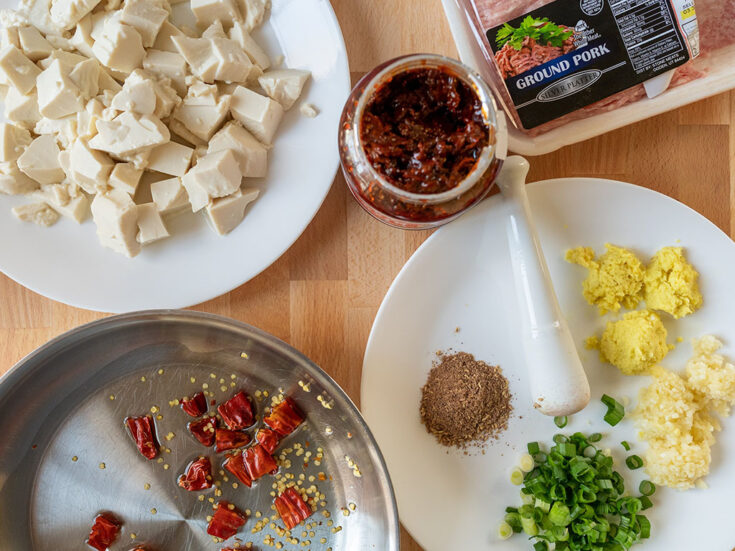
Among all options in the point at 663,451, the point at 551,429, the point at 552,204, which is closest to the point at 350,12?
the point at 552,204

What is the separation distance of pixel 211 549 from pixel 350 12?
110 cm

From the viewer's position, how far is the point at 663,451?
3.90 feet

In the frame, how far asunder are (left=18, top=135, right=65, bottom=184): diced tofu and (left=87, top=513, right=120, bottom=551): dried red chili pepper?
0.67 meters

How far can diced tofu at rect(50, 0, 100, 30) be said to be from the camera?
1.06 metres

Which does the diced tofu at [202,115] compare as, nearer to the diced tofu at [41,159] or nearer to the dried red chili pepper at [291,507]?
the diced tofu at [41,159]

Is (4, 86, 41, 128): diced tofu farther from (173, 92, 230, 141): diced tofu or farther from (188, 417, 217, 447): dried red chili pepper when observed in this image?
(188, 417, 217, 447): dried red chili pepper

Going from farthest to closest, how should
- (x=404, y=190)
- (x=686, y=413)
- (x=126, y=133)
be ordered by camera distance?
(x=686, y=413) < (x=126, y=133) < (x=404, y=190)

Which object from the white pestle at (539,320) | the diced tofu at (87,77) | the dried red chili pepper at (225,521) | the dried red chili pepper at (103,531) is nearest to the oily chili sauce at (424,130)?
the white pestle at (539,320)

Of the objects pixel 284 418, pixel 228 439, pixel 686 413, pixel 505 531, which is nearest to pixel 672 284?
pixel 686 413

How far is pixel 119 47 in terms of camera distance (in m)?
1.06

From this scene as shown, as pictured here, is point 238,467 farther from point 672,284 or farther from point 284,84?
point 672,284

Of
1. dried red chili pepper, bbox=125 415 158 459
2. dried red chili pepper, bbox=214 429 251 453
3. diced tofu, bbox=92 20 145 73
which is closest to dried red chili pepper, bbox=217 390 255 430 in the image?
dried red chili pepper, bbox=214 429 251 453

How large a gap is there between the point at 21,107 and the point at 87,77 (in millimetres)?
133

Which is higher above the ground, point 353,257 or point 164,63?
point 164,63
